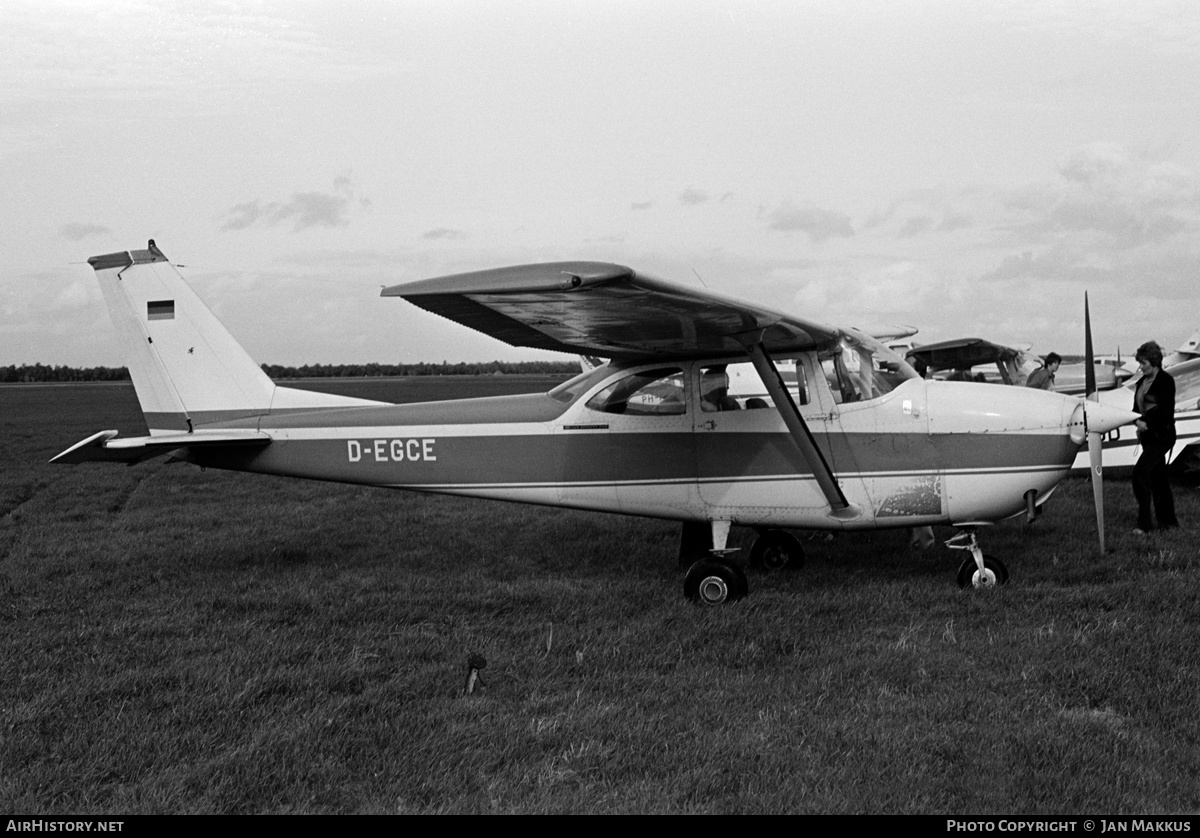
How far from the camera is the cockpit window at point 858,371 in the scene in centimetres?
711

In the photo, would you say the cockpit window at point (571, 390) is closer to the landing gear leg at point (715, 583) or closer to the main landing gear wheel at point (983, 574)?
the landing gear leg at point (715, 583)

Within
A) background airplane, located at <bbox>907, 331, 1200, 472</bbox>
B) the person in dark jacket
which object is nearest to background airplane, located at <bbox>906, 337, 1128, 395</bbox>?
background airplane, located at <bbox>907, 331, 1200, 472</bbox>

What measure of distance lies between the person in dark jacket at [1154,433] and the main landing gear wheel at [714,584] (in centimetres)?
437

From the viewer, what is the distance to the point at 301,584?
7.51m

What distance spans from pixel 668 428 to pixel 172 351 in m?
4.42

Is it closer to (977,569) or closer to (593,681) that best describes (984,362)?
(977,569)

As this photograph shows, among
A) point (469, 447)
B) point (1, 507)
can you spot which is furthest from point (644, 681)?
point (1, 507)

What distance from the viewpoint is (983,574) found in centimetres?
→ 690

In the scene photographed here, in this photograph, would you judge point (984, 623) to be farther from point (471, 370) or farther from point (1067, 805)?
point (471, 370)

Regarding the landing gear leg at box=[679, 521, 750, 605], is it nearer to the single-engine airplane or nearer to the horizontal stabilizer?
the single-engine airplane

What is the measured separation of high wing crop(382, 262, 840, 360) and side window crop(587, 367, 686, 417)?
16cm

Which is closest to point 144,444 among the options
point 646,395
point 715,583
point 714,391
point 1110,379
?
point 646,395

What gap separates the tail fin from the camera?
8273 mm

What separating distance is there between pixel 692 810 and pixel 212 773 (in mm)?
2004
